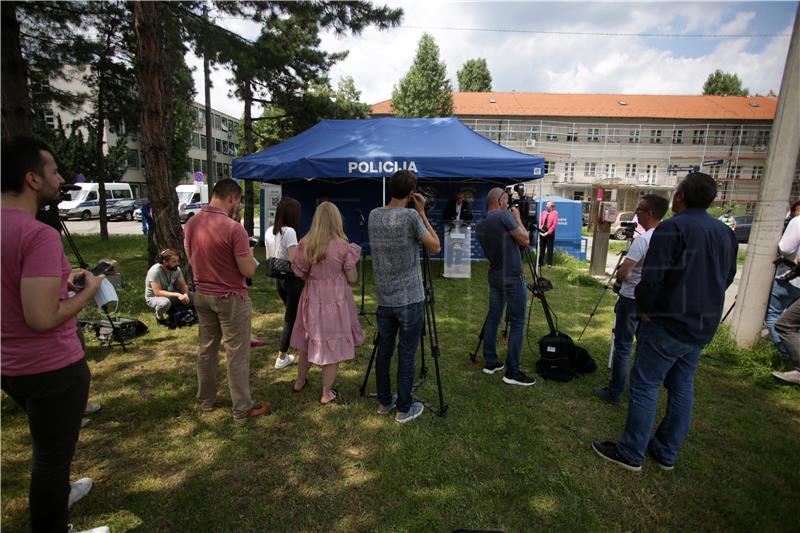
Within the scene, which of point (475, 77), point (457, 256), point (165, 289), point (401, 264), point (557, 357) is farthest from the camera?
point (475, 77)

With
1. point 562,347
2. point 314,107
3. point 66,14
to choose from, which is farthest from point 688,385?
point 314,107

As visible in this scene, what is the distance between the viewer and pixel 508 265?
144 inches

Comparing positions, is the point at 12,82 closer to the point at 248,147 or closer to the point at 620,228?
the point at 248,147

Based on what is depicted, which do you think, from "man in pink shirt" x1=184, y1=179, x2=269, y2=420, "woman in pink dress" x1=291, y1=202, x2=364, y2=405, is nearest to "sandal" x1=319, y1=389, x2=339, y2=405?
"woman in pink dress" x1=291, y1=202, x2=364, y2=405

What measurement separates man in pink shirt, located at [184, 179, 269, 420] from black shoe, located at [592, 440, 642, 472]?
2.69 m

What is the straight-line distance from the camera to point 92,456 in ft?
9.05

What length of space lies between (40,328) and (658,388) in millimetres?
3243

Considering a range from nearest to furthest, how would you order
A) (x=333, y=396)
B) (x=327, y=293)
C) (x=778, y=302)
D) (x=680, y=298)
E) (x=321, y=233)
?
(x=680, y=298) → (x=321, y=233) → (x=327, y=293) → (x=333, y=396) → (x=778, y=302)

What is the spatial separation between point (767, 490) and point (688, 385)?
2.77 ft

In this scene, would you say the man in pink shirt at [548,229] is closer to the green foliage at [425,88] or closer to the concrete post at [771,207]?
the concrete post at [771,207]

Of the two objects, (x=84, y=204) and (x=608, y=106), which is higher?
(x=608, y=106)

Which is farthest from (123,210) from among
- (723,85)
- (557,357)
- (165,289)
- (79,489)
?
(723,85)

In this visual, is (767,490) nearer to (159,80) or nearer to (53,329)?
(53,329)

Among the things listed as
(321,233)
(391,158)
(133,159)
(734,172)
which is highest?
(734,172)
